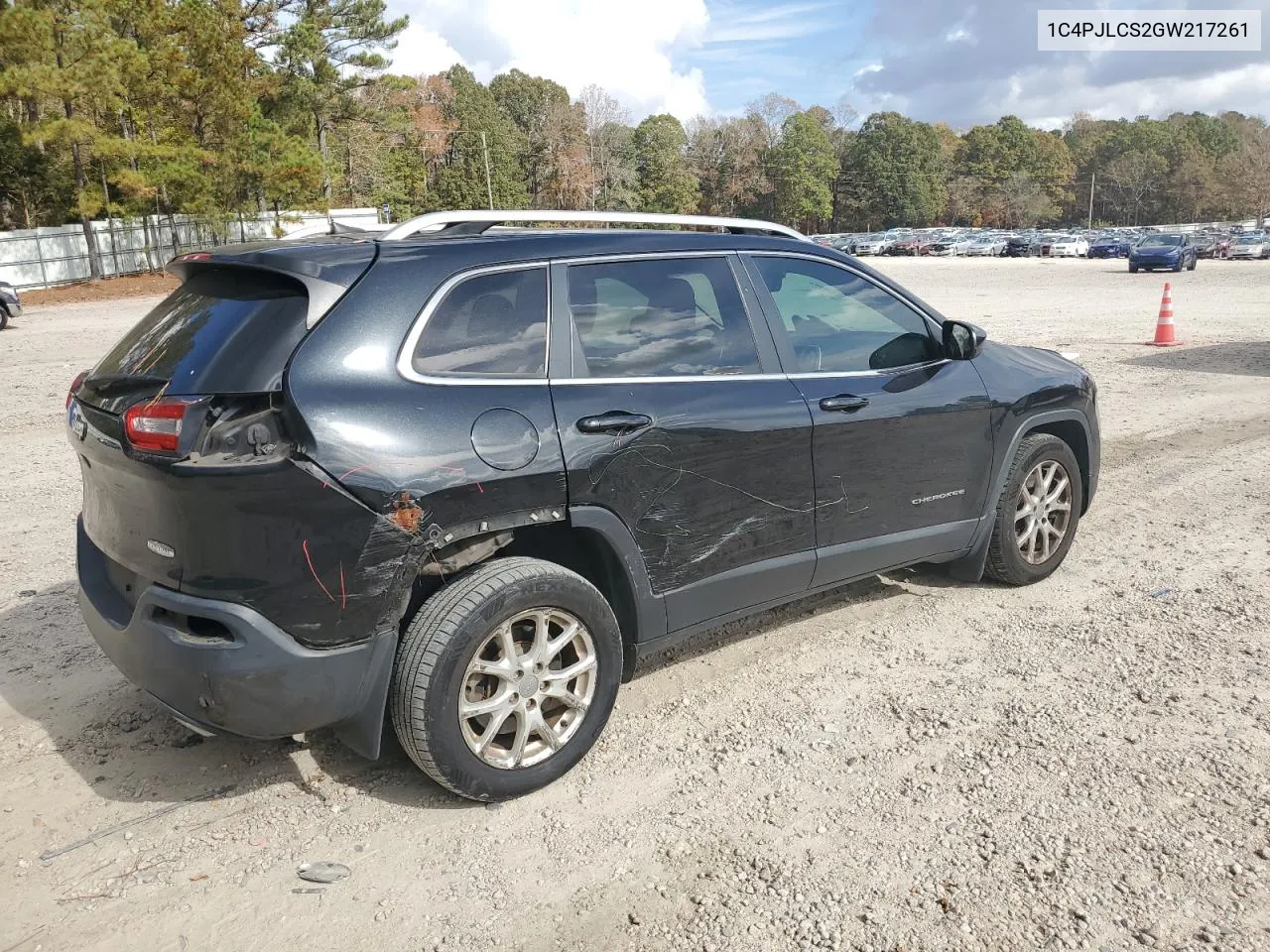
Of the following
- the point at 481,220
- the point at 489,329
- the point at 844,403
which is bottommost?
the point at 844,403

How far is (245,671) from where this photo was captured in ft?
9.60

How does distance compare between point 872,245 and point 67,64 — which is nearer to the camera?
point 67,64

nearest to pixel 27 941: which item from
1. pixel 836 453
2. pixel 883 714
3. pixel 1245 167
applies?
pixel 883 714

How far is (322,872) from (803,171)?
114 m

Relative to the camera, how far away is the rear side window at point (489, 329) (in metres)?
3.23

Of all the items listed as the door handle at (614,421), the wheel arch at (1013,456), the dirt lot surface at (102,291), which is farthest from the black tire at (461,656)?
the dirt lot surface at (102,291)

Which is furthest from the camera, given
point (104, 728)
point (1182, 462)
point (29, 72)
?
point (29, 72)

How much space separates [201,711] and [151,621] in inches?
12.5

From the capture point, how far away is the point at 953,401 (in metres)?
4.54

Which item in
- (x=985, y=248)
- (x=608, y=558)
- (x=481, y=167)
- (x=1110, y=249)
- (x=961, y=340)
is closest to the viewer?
(x=608, y=558)

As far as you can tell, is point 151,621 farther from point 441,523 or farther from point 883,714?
point 883,714

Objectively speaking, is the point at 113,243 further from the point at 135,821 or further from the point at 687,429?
the point at 687,429

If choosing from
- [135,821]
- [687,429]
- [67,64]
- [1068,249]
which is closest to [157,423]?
[135,821]

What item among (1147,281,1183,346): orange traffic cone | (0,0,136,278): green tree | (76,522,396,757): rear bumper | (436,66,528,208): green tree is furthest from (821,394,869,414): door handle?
(436,66,528,208): green tree
